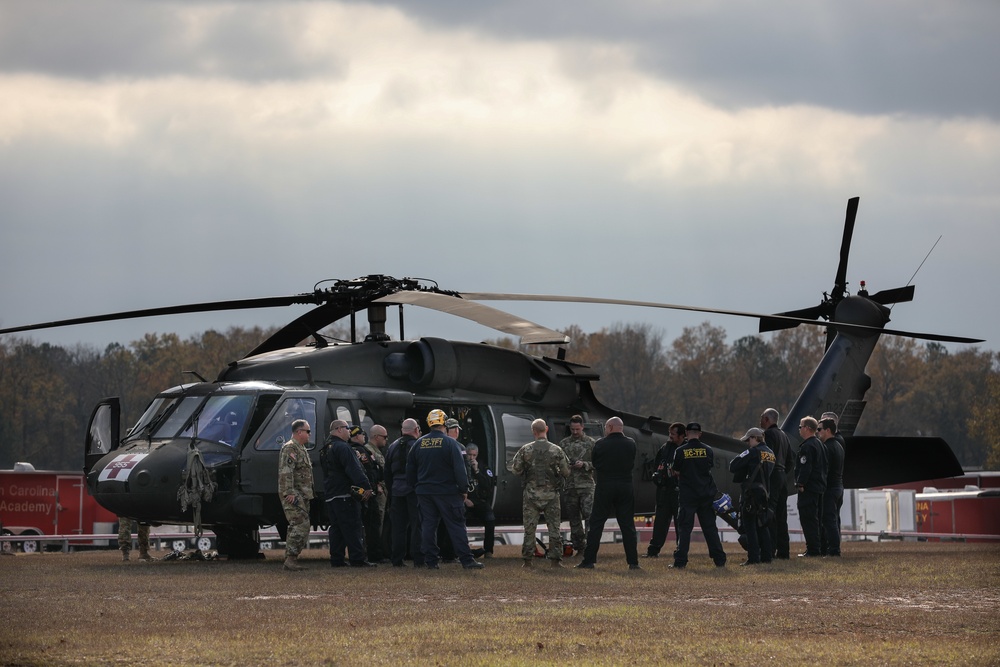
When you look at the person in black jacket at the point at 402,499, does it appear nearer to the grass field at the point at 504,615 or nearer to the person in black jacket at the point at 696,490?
the grass field at the point at 504,615

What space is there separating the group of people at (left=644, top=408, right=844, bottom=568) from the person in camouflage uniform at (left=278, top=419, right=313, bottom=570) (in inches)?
167

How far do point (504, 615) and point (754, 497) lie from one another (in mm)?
6176

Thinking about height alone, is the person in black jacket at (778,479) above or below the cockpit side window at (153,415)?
below

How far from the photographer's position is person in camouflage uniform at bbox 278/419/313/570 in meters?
14.1

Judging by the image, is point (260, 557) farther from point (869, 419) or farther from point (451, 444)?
point (869, 419)

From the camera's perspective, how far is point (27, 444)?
77.9 meters

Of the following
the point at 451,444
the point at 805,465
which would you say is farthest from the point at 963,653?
the point at 805,465

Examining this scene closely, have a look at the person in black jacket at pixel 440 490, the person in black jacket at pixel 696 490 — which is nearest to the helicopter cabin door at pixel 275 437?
the person in black jacket at pixel 440 490

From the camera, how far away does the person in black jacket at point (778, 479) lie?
16.0 metres

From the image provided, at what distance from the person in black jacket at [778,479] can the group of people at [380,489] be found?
3.86 m

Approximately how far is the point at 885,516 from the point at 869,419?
63.1 metres

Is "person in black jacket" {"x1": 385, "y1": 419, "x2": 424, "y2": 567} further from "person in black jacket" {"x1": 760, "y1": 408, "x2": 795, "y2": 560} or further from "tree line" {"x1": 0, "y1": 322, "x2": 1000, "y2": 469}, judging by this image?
"tree line" {"x1": 0, "y1": 322, "x2": 1000, "y2": 469}

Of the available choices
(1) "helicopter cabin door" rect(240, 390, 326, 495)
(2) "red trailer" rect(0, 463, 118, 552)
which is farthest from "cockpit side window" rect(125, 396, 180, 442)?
(2) "red trailer" rect(0, 463, 118, 552)

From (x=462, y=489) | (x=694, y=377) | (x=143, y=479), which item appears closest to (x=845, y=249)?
(x=462, y=489)
